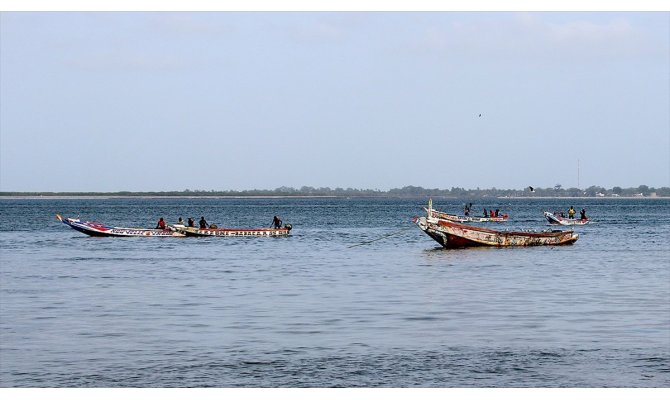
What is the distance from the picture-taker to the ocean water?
66.0 ft

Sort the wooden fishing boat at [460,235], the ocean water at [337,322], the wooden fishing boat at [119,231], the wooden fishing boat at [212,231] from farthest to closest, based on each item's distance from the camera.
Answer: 1. the wooden fishing boat at [212,231]
2. the wooden fishing boat at [119,231]
3. the wooden fishing boat at [460,235]
4. the ocean water at [337,322]

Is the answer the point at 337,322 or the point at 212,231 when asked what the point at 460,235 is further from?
the point at 337,322

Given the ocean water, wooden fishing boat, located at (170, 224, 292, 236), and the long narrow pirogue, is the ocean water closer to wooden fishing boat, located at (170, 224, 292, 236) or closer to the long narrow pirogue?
the long narrow pirogue

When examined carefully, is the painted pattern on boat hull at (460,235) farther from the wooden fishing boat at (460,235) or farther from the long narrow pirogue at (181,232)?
the long narrow pirogue at (181,232)

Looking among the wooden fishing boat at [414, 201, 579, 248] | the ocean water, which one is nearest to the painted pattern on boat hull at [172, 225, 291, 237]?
the wooden fishing boat at [414, 201, 579, 248]

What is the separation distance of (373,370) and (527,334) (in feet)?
19.3

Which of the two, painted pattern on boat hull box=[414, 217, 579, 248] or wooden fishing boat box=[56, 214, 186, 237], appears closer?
painted pattern on boat hull box=[414, 217, 579, 248]

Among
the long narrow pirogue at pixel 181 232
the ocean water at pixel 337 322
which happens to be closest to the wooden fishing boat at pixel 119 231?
the long narrow pirogue at pixel 181 232

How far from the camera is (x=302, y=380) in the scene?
19.5 meters

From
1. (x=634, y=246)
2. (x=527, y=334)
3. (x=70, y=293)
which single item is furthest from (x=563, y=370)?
(x=634, y=246)

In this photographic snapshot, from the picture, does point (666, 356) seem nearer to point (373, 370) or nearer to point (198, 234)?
point (373, 370)

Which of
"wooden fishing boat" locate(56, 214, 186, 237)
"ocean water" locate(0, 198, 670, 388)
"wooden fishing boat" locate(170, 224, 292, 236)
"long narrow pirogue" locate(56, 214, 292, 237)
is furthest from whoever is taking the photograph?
"wooden fishing boat" locate(170, 224, 292, 236)

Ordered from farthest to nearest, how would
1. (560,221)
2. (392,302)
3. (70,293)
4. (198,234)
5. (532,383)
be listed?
(560,221) < (198,234) < (70,293) < (392,302) < (532,383)

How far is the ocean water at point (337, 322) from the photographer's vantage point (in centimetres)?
2012
